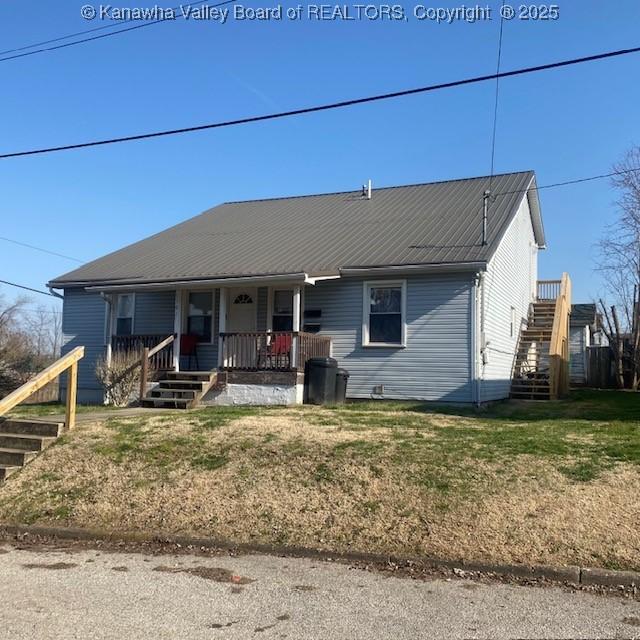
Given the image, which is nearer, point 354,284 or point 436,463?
point 436,463

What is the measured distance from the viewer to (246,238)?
20109mm

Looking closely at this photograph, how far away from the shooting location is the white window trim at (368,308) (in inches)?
610

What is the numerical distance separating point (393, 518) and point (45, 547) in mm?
3725

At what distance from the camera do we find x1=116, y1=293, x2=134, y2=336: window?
61.7 ft

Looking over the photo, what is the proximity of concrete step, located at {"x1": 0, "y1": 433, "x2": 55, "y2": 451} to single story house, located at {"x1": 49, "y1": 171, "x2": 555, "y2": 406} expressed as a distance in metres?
5.22

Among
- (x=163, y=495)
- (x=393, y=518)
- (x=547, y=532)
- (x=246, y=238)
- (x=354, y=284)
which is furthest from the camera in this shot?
(x=246, y=238)

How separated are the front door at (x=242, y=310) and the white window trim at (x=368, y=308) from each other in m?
3.23

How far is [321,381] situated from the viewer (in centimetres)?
1480

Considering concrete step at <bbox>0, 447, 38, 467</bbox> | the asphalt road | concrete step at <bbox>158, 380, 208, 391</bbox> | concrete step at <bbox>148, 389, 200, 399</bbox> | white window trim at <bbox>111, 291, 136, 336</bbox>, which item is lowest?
the asphalt road

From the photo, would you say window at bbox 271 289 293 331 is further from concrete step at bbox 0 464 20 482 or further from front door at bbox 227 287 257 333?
concrete step at bbox 0 464 20 482

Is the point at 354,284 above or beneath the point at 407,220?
beneath

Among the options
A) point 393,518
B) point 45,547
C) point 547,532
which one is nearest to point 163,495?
point 45,547

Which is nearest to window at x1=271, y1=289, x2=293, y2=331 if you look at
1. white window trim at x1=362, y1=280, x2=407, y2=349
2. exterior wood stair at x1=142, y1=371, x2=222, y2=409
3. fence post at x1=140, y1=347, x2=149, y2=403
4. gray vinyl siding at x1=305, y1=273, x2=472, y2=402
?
gray vinyl siding at x1=305, y1=273, x2=472, y2=402

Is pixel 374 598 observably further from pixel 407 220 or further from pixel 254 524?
pixel 407 220
